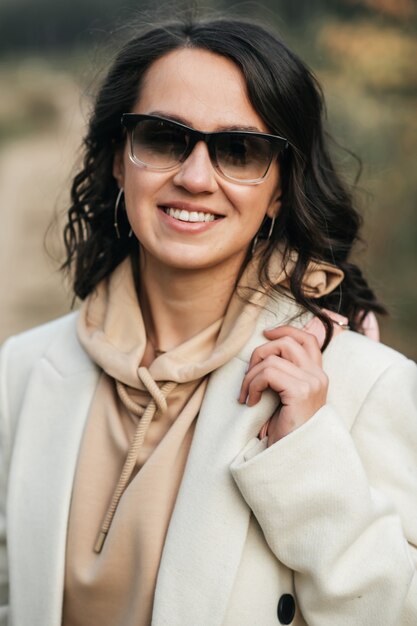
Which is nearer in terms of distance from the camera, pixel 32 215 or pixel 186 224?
pixel 186 224

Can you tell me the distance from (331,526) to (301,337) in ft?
1.56

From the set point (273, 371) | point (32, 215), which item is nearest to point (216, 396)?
point (273, 371)

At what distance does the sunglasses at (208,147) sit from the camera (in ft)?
7.50

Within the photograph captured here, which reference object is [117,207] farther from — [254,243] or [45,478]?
[45,478]

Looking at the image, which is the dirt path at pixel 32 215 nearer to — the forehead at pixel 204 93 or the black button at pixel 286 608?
the forehead at pixel 204 93

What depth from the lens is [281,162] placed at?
2.48 metres

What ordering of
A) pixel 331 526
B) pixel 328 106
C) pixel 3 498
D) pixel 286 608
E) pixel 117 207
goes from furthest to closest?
pixel 328 106 < pixel 117 207 < pixel 3 498 < pixel 286 608 < pixel 331 526

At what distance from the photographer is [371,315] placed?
2.75 m

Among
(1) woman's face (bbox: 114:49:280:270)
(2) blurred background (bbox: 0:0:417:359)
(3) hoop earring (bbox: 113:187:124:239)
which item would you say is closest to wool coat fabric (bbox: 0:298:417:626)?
(1) woman's face (bbox: 114:49:280:270)

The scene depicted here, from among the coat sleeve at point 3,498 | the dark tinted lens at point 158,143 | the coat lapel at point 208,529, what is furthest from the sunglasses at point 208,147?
the coat sleeve at point 3,498

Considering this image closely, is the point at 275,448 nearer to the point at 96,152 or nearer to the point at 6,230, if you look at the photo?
the point at 96,152

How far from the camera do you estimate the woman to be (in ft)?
7.00

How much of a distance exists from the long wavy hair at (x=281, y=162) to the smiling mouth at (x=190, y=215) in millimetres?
227

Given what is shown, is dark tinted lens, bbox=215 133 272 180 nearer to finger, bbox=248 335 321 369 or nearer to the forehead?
the forehead
